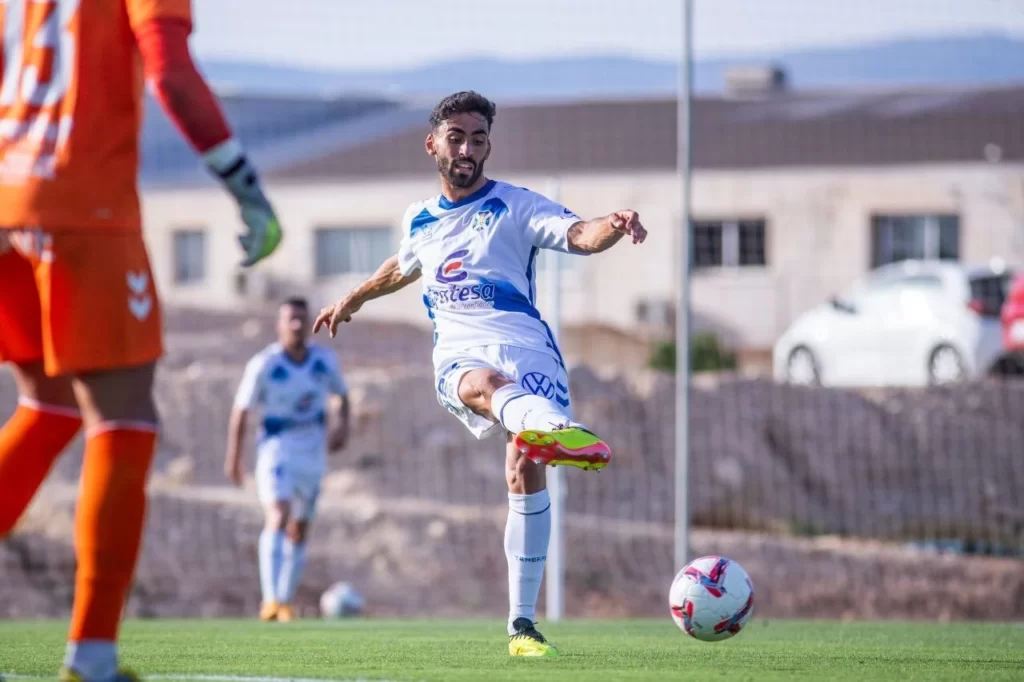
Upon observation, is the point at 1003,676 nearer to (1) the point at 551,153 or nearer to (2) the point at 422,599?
(2) the point at 422,599

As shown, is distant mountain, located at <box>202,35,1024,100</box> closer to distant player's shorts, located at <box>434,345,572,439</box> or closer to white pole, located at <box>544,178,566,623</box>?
white pole, located at <box>544,178,566,623</box>

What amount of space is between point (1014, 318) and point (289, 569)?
12.9 metres

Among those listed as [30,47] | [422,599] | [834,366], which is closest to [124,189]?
[30,47]

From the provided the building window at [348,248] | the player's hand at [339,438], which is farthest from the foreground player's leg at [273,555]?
the building window at [348,248]

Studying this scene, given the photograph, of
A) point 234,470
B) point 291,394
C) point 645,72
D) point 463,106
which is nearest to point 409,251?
point 463,106

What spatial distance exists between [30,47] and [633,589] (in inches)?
665

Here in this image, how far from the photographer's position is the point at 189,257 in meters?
45.4

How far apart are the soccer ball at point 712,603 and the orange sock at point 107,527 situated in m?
3.20

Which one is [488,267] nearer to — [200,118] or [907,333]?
[200,118]

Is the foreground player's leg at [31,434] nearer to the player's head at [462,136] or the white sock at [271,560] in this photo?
the player's head at [462,136]

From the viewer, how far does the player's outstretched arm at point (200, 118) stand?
4441mm

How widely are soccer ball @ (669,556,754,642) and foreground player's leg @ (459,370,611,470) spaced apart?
3.58 feet

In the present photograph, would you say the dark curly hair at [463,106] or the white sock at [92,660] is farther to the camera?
the dark curly hair at [463,106]

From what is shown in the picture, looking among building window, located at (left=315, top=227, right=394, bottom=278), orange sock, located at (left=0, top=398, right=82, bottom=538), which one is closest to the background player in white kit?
orange sock, located at (left=0, top=398, right=82, bottom=538)
